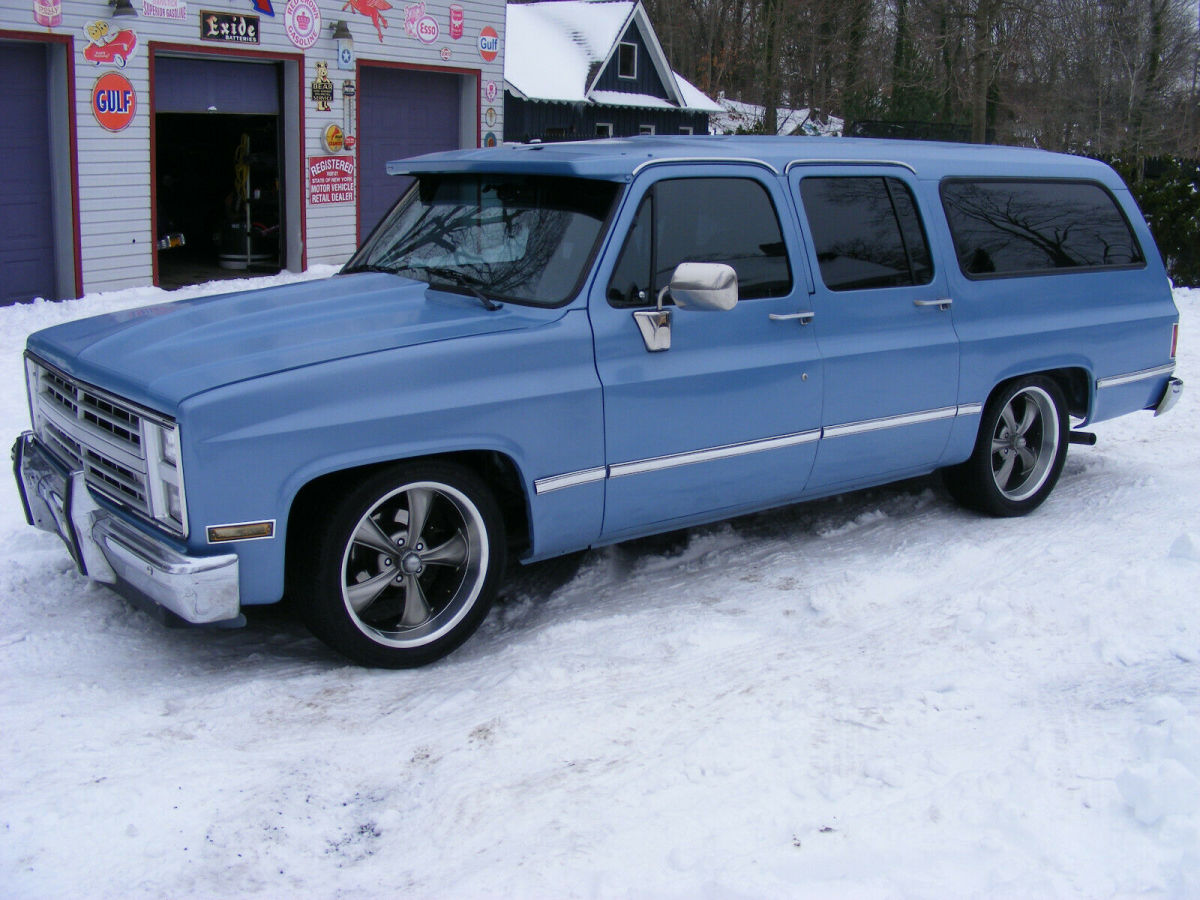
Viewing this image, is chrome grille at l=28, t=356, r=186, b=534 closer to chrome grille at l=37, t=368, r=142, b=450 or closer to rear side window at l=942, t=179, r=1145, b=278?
chrome grille at l=37, t=368, r=142, b=450

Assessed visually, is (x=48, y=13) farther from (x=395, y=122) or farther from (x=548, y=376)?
(x=548, y=376)

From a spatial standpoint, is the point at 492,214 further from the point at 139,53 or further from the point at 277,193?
the point at 277,193

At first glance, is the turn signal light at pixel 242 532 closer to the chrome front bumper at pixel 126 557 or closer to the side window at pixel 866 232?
the chrome front bumper at pixel 126 557

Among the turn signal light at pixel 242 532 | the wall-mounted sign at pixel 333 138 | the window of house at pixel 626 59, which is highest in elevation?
the window of house at pixel 626 59

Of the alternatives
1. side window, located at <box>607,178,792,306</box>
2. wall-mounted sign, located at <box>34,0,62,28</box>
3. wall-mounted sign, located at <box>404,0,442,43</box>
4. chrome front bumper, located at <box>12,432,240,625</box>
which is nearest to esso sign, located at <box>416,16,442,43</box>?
wall-mounted sign, located at <box>404,0,442,43</box>

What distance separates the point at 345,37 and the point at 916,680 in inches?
561

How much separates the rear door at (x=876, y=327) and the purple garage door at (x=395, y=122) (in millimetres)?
12385

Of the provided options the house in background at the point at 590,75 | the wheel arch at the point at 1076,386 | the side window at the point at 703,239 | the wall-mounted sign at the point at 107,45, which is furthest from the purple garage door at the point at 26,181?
the house in background at the point at 590,75

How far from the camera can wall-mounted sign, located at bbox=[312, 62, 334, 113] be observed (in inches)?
637

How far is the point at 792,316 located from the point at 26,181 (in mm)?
11006

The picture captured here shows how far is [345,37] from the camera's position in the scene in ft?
53.0

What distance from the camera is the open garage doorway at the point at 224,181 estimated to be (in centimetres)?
1586

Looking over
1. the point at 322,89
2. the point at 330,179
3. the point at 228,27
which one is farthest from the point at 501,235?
the point at 330,179

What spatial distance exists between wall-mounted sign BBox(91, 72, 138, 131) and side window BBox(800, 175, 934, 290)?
10.8 m
